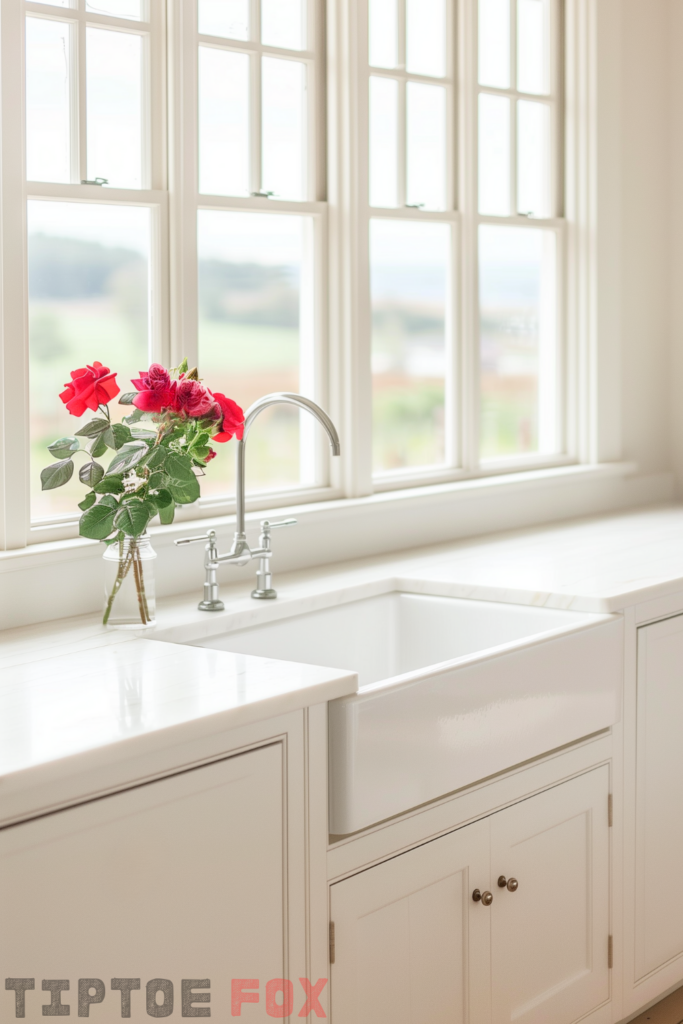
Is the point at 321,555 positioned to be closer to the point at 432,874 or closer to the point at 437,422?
the point at 437,422

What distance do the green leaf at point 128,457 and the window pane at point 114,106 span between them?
0.67 metres

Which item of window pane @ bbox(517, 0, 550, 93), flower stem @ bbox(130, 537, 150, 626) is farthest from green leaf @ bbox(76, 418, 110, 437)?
window pane @ bbox(517, 0, 550, 93)

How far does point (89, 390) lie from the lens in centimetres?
196

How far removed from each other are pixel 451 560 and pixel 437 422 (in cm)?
58

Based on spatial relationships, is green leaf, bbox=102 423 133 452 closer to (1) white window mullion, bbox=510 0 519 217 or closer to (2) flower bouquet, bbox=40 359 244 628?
(2) flower bouquet, bbox=40 359 244 628

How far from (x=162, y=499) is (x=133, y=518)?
69mm

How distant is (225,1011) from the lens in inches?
59.9

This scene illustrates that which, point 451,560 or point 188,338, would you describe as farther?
point 451,560

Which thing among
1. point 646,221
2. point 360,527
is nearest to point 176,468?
point 360,527

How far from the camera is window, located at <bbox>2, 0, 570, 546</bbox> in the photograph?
7.34 ft

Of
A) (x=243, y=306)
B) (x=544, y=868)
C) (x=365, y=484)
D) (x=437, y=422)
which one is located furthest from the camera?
(x=437, y=422)

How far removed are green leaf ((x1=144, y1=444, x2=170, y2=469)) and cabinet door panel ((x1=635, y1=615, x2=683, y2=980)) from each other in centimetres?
107

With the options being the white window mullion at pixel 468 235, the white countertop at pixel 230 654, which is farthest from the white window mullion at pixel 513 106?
the white countertop at pixel 230 654

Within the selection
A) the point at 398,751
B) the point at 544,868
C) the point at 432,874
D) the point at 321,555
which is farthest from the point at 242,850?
the point at 321,555
